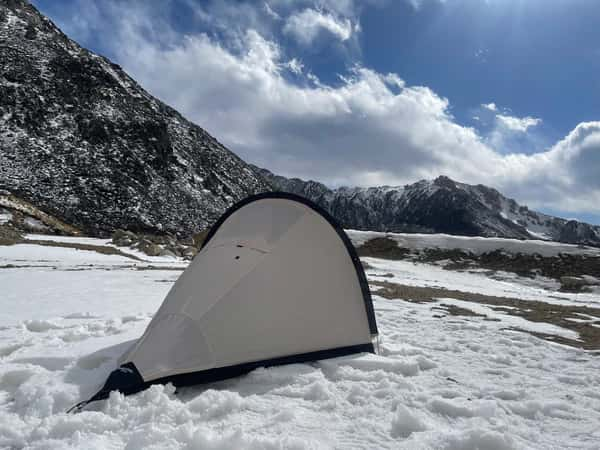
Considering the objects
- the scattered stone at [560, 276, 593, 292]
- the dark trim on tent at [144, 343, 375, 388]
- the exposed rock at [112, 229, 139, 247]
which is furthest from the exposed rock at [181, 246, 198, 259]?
the scattered stone at [560, 276, 593, 292]

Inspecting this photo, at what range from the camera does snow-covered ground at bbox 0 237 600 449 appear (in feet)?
9.54

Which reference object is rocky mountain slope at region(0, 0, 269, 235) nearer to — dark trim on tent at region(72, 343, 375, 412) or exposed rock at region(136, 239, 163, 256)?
exposed rock at region(136, 239, 163, 256)

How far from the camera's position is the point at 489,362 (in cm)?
552

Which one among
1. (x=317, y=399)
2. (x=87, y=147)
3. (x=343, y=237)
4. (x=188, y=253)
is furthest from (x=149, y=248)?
(x=87, y=147)

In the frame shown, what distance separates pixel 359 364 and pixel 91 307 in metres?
6.35

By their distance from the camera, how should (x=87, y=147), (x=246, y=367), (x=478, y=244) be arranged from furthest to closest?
(x=87, y=147)
(x=478, y=244)
(x=246, y=367)

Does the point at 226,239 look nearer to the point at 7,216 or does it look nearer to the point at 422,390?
the point at 422,390

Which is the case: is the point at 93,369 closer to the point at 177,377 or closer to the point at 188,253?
the point at 177,377

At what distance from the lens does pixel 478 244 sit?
34.8 m

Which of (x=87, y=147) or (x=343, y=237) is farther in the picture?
(x=87, y=147)

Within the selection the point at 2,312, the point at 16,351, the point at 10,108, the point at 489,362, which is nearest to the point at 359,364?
the point at 489,362

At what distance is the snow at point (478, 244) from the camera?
31141 millimetres

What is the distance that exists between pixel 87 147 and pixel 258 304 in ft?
181

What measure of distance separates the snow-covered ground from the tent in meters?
0.22
